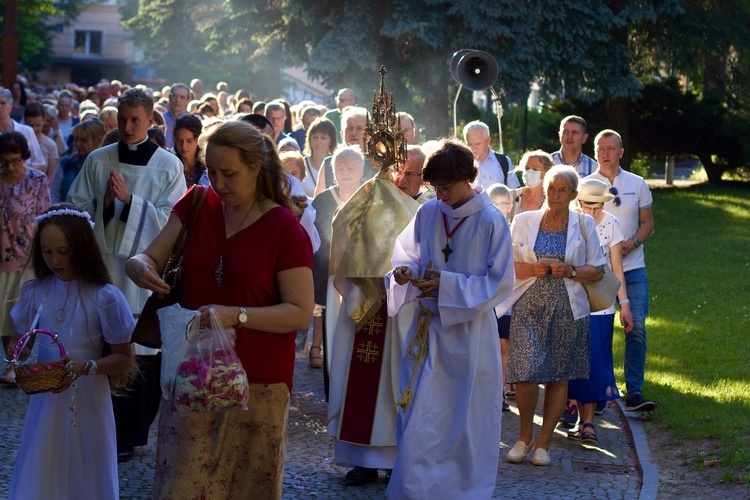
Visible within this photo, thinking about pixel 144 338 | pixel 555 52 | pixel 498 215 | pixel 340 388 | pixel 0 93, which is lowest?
pixel 340 388

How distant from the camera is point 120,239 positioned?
7500 mm

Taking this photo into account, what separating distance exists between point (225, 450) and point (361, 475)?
2.98 metres

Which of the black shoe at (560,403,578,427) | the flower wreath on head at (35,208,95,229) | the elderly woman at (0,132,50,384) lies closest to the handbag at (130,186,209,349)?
the flower wreath on head at (35,208,95,229)

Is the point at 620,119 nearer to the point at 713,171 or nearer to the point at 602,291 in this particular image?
the point at 713,171

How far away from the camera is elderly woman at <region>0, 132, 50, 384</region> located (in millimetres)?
9742

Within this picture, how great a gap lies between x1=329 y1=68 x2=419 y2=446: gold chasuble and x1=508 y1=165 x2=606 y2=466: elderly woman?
3.30ft

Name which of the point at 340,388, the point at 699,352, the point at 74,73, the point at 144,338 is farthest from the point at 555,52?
the point at 74,73

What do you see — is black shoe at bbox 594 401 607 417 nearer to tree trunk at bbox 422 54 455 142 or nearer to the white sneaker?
the white sneaker

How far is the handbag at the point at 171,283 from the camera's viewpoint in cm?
475

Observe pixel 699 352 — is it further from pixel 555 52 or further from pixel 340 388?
pixel 555 52

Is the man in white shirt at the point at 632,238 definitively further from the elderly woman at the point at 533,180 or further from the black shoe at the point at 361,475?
the black shoe at the point at 361,475

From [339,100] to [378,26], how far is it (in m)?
7.81

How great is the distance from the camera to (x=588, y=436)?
346 inches

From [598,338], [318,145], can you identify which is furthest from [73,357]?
[318,145]
